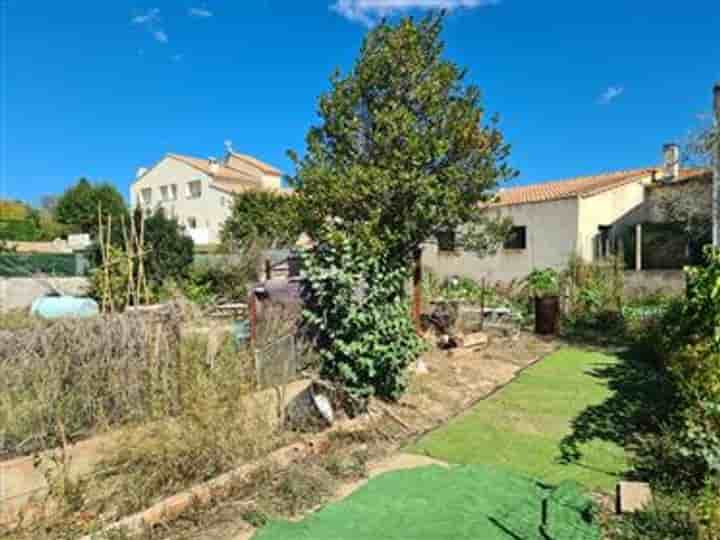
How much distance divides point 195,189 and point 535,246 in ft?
82.9

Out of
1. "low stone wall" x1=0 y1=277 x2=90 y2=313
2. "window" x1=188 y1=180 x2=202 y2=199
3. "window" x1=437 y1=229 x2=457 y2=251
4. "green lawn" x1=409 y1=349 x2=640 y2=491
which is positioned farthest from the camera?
"window" x1=188 y1=180 x2=202 y2=199

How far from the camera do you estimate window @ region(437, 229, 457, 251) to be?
870 centimetres

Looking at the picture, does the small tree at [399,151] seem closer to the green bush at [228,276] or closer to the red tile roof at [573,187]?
the green bush at [228,276]

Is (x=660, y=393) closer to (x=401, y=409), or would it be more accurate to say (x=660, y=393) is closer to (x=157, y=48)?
(x=401, y=409)

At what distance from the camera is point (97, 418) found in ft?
14.8

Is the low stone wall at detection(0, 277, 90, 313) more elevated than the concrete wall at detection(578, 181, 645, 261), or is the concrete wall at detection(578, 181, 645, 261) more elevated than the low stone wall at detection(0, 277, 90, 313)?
the concrete wall at detection(578, 181, 645, 261)

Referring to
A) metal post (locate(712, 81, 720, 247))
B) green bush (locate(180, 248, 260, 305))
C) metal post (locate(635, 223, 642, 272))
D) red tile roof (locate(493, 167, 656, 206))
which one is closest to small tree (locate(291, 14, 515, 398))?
metal post (locate(712, 81, 720, 247))

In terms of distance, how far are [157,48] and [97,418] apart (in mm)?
15163

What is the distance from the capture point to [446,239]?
941cm

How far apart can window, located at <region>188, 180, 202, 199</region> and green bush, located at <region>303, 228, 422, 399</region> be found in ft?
98.7

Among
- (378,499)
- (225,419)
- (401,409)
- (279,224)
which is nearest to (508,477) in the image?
(378,499)

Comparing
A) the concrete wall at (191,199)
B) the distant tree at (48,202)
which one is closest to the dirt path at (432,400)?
the concrete wall at (191,199)

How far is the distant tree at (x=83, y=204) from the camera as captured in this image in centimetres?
3142

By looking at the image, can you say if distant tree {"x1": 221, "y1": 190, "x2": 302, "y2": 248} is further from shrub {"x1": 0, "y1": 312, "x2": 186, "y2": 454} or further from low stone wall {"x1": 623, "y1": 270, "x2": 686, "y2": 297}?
low stone wall {"x1": 623, "y1": 270, "x2": 686, "y2": 297}
